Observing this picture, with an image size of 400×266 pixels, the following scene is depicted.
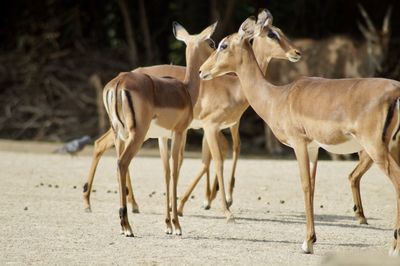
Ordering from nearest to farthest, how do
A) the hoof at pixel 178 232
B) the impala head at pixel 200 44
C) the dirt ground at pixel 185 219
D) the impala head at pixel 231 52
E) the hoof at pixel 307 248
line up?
the dirt ground at pixel 185 219 < the hoof at pixel 307 248 < the hoof at pixel 178 232 < the impala head at pixel 231 52 < the impala head at pixel 200 44

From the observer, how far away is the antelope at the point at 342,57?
17047 mm

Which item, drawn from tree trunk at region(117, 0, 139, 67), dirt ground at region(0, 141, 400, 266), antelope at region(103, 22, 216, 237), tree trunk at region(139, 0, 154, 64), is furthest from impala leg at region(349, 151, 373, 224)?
tree trunk at region(139, 0, 154, 64)

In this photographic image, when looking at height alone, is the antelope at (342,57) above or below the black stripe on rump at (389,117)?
below

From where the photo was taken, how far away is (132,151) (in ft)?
24.6

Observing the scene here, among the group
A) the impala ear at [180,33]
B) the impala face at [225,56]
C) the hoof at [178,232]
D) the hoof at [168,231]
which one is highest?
the impala face at [225,56]

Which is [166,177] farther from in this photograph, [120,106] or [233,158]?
[233,158]

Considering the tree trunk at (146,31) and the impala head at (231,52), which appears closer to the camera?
the impala head at (231,52)

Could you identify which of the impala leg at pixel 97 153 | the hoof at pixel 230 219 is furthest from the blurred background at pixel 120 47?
the hoof at pixel 230 219

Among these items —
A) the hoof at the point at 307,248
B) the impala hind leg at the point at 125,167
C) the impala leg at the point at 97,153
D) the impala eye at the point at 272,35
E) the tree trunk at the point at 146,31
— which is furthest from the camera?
the tree trunk at the point at 146,31

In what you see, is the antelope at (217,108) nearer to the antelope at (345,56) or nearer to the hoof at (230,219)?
the hoof at (230,219)

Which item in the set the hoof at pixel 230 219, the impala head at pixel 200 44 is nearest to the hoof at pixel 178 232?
the hoof at pixel 230 219

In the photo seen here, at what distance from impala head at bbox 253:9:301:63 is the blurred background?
7.69m

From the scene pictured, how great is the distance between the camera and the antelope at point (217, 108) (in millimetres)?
9273

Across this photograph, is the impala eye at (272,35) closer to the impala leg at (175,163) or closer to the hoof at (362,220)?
the impala leg at (175,163)
